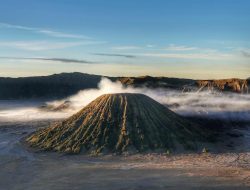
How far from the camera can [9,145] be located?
93.7ft

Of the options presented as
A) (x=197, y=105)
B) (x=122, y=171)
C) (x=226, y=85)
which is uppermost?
(x=226, y=85)

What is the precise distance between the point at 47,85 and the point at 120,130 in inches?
3157

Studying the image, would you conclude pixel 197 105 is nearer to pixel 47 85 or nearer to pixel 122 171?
pixel 122 171

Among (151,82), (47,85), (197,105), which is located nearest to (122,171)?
(197,105)

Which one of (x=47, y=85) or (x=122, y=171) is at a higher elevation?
(x=47, y=85)

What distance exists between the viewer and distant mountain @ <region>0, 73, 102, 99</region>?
102125mm

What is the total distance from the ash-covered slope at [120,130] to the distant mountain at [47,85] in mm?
70259

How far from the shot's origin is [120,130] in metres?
28.0

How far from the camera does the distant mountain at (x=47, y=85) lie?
102 metres

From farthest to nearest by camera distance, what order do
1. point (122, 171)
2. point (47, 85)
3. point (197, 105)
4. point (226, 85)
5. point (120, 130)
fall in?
point (47, 85), point (226, 85), point (197, 105), point (120, 130), point (122, 171)

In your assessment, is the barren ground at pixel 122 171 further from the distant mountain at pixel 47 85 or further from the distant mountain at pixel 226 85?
the distant mountain at pixel 47 85

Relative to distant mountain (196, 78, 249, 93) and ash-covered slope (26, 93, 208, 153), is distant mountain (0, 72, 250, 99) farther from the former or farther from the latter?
ash-covered slope (26, 93, 208, 153)

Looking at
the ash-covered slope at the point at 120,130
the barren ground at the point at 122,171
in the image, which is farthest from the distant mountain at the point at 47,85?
the barren ground at the point at 122,171

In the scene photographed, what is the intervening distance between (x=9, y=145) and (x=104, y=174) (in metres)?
9.73
